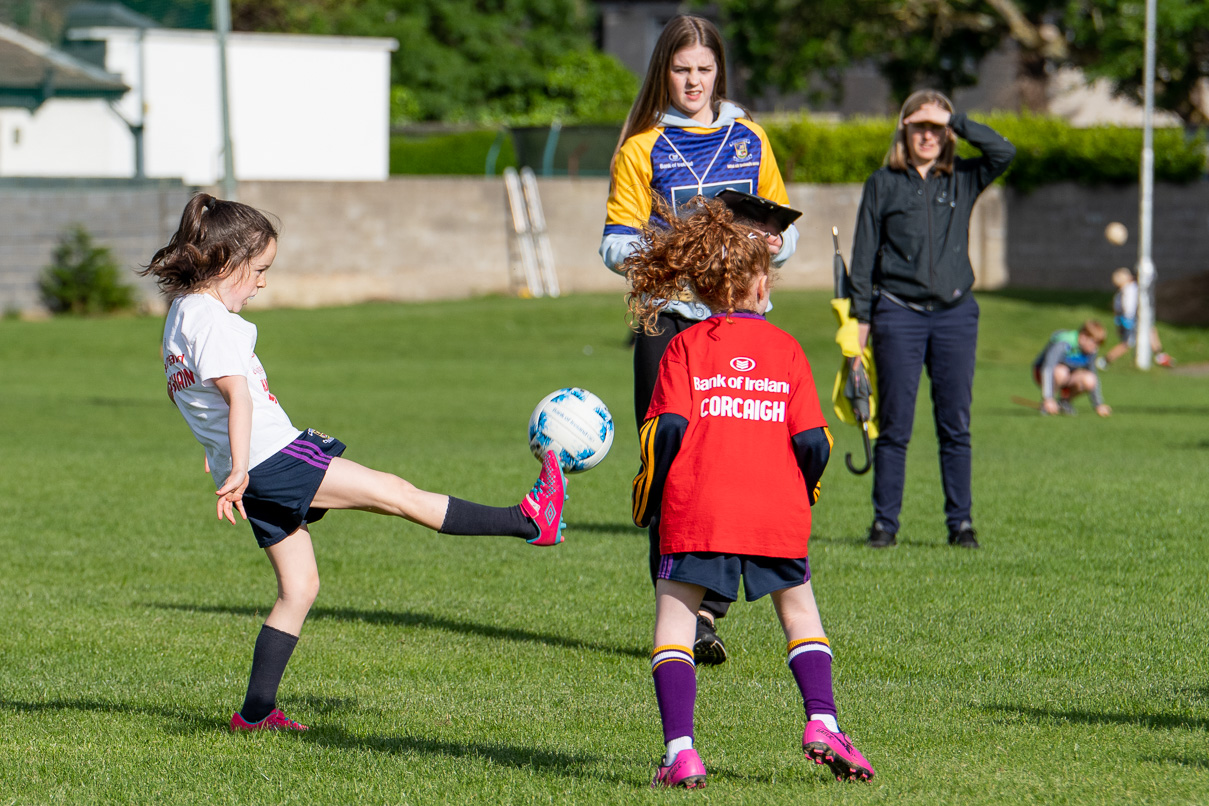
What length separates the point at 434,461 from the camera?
1256cm

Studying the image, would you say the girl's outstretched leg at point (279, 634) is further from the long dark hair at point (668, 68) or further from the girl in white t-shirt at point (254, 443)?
the long dark hair at point (668, 68)

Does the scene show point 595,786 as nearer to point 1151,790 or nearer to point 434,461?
point 1151,790

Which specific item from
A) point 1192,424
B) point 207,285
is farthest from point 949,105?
point 1192,424

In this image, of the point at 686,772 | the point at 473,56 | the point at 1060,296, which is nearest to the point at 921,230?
the point at 686,772

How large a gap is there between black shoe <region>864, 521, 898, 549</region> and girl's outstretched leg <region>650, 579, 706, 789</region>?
14.2 ft

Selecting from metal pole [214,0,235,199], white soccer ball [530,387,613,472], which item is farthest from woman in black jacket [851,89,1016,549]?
metal pole [214,0,235,199]

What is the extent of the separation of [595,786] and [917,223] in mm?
4742

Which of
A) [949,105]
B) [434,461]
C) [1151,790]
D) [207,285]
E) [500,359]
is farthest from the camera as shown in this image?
[500,359]

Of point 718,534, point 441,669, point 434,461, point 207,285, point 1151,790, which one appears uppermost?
point 207,285

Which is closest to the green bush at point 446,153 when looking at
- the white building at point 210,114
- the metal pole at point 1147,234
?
the white building at point 210,114

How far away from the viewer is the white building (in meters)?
36.5

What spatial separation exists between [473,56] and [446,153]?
13.3 metres

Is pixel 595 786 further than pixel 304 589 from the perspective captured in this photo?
No

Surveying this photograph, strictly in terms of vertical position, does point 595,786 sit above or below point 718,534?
below
